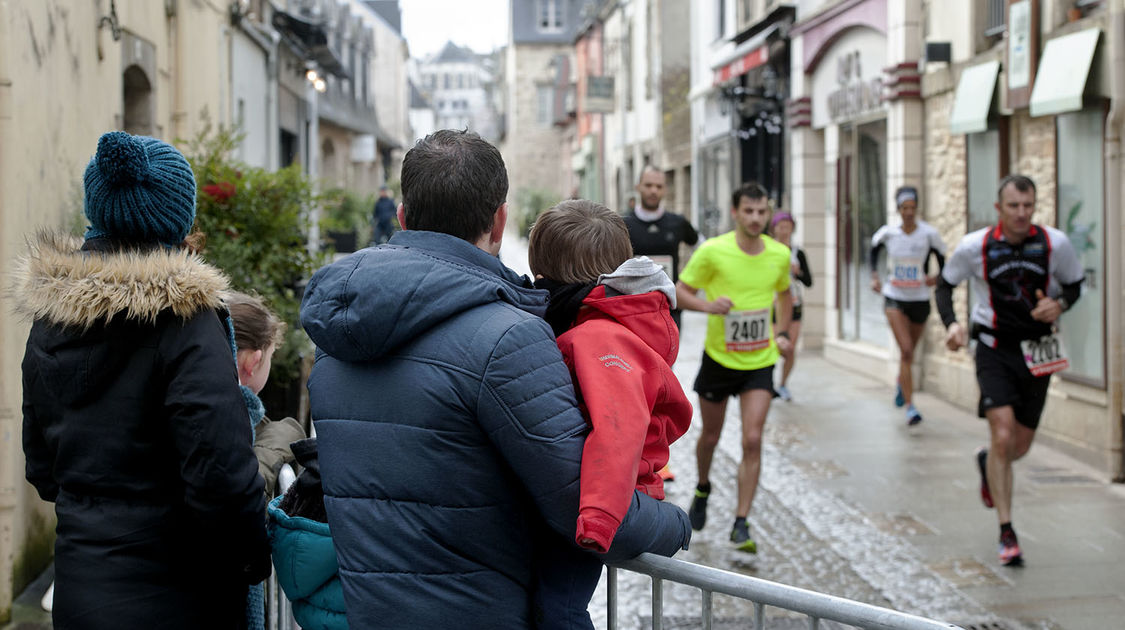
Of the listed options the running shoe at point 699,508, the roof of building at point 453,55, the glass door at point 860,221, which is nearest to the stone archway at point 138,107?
the running shoe at point 699,508

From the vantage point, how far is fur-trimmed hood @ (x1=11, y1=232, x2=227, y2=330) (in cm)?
247

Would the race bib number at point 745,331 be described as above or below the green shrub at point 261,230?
below

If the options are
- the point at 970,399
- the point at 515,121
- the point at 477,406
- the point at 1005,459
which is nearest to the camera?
the point at 477,406

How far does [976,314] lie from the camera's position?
6.46m

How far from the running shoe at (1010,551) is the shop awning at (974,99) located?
5036mm

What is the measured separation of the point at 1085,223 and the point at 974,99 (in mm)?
1993

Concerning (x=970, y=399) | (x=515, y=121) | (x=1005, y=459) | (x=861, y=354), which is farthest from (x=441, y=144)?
(x=515, y=121)

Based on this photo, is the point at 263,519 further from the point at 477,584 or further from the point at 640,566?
the point at 640,566

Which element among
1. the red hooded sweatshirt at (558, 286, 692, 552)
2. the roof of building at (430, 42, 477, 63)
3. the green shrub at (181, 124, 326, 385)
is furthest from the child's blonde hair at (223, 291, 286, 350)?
the roof of building at (430, 42, 477, 63)

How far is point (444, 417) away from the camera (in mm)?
2152

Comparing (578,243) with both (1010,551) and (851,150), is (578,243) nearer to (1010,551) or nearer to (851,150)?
(1010,551)

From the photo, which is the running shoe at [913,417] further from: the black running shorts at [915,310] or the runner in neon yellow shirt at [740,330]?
the runner in neon yellow shirt at [740,330]

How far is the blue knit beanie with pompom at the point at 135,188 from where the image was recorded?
8.40 ft

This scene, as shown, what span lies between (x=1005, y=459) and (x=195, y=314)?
4763 mm
